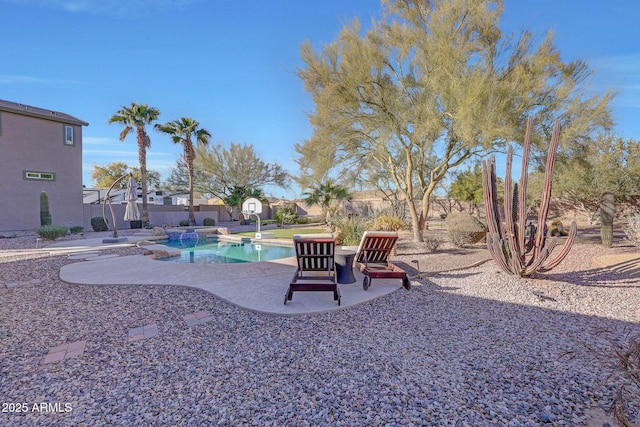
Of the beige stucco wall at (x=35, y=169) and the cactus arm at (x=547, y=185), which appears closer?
the cactus arm at (x=547, y=185)

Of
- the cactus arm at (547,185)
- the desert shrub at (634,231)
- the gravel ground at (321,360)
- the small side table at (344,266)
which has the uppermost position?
the cactus arm at (547,185)

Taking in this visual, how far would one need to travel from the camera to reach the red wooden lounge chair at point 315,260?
4680 mm

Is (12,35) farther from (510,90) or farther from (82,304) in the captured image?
(510,90)

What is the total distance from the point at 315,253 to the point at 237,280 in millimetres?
1719

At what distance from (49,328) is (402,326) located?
4340 mm

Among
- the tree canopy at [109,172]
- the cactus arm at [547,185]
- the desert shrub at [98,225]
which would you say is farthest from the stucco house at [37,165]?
the cactus arm at [547,185]

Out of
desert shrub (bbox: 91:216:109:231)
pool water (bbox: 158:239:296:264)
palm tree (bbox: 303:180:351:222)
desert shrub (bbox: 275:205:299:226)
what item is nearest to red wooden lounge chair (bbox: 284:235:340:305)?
pool water (bbox: 158:239:296:264)

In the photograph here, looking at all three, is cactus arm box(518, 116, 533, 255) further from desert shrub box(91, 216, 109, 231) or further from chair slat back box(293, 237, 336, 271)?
desert shrub box(91, 216, 109, 231)

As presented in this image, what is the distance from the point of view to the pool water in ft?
32.3

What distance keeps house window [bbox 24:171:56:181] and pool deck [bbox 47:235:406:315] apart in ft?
43.0

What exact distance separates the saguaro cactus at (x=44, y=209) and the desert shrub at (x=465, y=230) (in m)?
21.0

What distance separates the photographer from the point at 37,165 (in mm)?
17156

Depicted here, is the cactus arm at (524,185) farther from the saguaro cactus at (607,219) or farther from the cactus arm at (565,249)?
the saguaro cactus at (607,219)

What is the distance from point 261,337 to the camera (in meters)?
3.54
